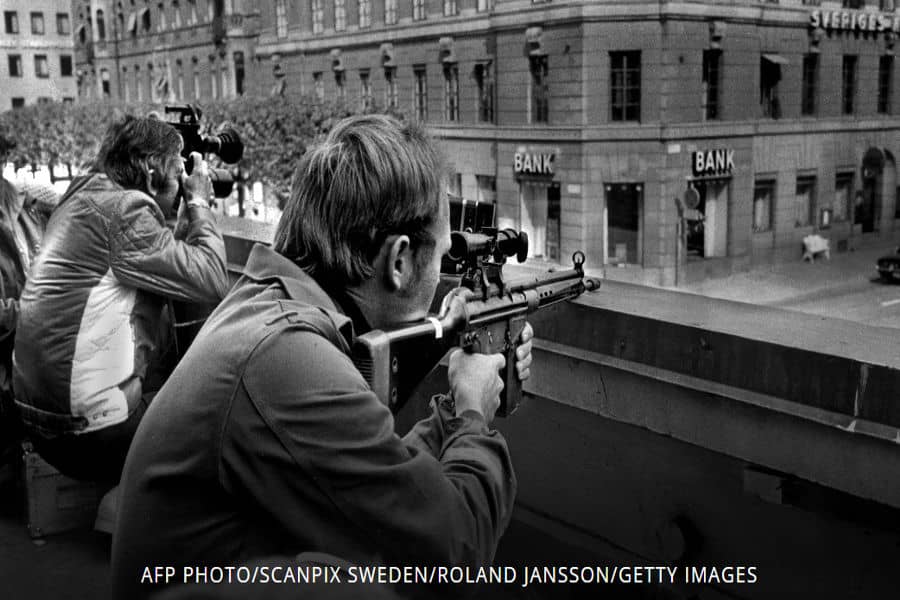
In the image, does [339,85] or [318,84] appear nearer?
[339,85]

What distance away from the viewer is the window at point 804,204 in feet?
105

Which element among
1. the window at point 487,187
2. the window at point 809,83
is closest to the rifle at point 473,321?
the window at point 487,187

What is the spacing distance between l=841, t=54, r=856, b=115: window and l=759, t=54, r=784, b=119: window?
2.70 metres

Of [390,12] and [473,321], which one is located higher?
[390,12]

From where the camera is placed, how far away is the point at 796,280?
30.2 metres

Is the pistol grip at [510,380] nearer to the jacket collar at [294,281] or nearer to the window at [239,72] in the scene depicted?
the jacket collar at [294,281]

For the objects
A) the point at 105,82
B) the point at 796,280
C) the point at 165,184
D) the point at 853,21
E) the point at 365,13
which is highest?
the point at 365,13

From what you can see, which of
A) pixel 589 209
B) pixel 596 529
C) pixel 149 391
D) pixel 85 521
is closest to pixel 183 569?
pixel 596 529

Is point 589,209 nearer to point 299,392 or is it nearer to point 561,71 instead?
point 561,71

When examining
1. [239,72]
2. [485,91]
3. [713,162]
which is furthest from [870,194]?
[239,72]

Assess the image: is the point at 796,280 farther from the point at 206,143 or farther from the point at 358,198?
the point at 358,198

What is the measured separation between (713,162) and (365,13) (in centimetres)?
1525

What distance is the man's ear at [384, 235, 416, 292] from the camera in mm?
2297

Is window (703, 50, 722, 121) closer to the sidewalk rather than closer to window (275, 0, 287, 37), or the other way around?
the sidewalk
